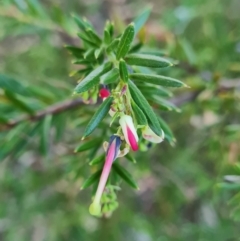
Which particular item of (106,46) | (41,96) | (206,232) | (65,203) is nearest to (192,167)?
(206,232)

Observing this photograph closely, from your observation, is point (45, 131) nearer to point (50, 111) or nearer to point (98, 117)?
point (50, 111)

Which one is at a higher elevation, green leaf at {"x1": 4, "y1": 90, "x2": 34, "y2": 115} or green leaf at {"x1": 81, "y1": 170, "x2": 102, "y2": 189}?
green leaf at {"x1": 4, "y1": 90, "x2": 34, "y2": 115}

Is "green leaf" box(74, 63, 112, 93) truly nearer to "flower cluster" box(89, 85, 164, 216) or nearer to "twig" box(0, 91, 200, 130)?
"flower cluster" box(89, 85, 164, 216)

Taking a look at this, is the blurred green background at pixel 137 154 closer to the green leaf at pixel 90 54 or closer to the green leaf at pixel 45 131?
the green leaf at pixel 45 131

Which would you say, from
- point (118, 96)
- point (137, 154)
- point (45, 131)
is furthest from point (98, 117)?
point (137, 154)

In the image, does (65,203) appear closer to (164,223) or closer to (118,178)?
(164,223)

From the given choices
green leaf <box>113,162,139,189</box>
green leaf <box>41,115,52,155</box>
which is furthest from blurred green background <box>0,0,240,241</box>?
green leaf <box>113,162,139,189</box>
